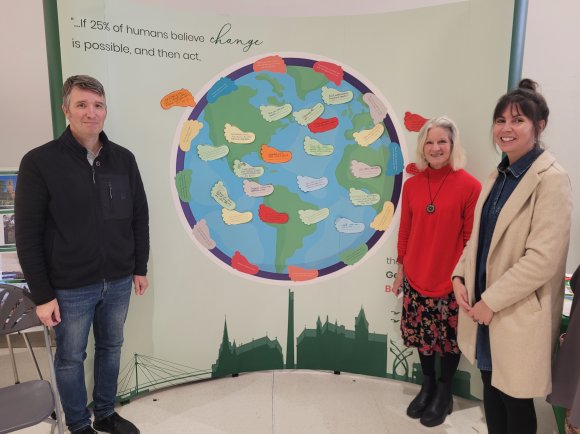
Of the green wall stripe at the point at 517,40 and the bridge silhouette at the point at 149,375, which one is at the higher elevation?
the green wall stripe at the point at 517,40

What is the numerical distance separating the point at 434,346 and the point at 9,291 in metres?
2.10

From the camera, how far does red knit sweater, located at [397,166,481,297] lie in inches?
78.5

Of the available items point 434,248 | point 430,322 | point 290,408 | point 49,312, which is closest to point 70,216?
point 49,312

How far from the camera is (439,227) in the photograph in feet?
6.61

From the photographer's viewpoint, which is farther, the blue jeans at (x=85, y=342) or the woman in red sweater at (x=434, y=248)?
the woman in red sweater at (x=434, y=248)

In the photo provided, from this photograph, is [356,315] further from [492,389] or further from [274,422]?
[492,389]

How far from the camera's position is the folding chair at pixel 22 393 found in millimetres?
1506

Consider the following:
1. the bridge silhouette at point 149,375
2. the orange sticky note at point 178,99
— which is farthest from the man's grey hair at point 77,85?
the bridge silhouette at point 149,375

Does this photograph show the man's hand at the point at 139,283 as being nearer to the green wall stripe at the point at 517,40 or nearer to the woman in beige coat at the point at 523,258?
the woman in beige coat at the point at 523,258

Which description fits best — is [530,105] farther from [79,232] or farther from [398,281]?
[79,232]

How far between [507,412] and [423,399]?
79 cm

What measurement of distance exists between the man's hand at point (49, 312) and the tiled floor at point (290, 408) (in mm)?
808

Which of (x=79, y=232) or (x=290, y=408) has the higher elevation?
(x=79, y=232)

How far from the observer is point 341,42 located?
2336 mm
